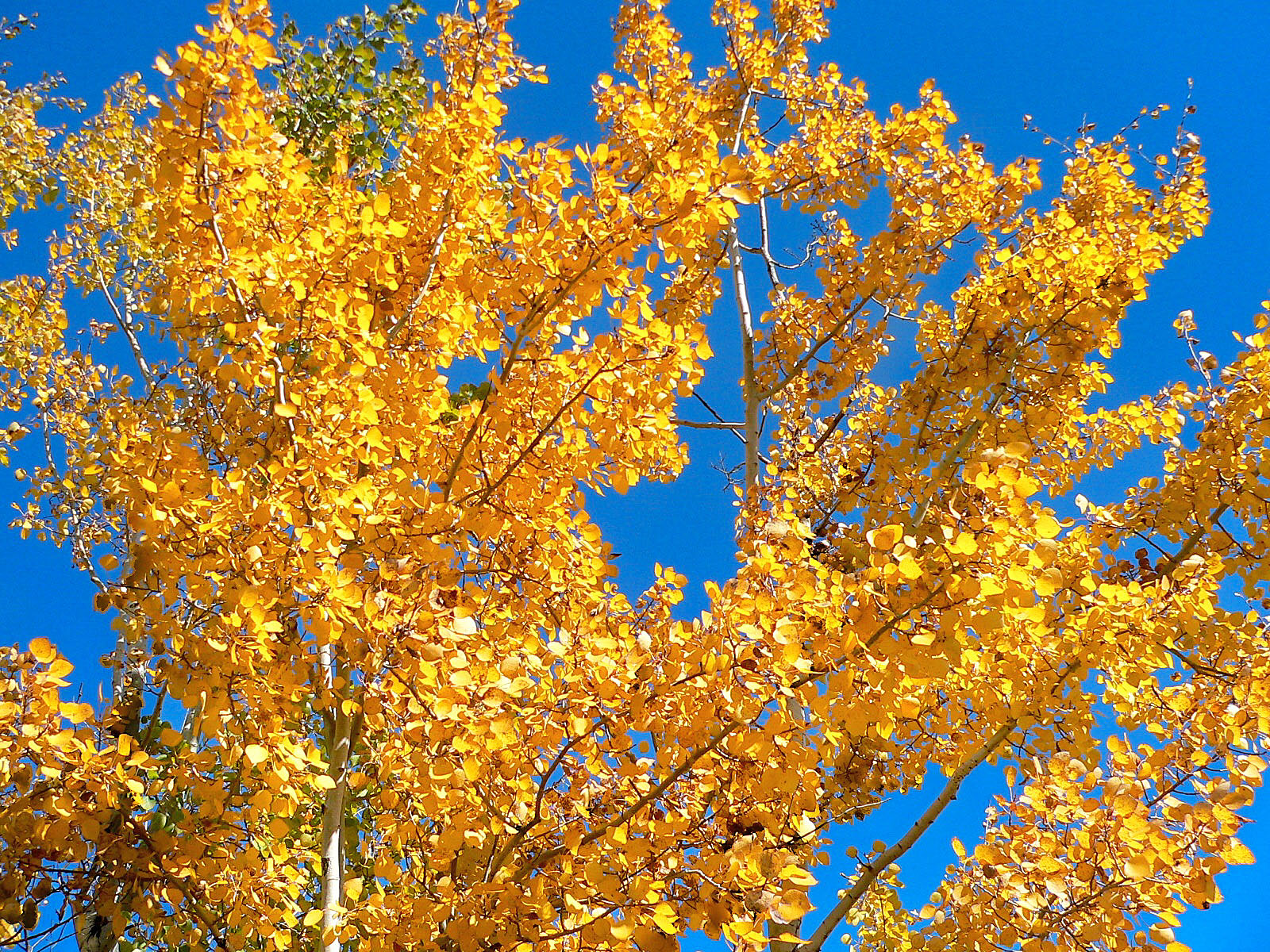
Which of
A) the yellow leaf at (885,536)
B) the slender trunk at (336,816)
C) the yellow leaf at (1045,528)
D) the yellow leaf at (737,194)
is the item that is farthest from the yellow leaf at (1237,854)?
the slender trunk at (336,816)

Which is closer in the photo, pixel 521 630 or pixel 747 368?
pixel 521 630

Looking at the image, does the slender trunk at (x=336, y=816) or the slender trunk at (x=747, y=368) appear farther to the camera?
the slender trunk at (x=747, y=368)

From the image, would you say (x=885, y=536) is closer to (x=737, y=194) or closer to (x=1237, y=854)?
(x=737, y=194)

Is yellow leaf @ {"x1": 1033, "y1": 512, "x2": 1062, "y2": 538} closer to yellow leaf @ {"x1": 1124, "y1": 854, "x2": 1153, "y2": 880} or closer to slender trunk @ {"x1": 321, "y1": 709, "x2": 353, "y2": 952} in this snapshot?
yellow leaf @ {"x1": 1124, "y1": 854, "x2": 1153, "y2": 880}

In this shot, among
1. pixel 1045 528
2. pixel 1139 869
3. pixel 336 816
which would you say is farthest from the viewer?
pixel 336 816

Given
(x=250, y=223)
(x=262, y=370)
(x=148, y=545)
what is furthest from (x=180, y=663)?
(x=250, y=223)

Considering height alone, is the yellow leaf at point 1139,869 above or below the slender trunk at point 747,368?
below

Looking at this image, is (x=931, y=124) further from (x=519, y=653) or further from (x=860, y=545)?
(x=519, y=653)

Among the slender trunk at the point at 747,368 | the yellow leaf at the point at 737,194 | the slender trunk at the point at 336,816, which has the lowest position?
the slender trunk at the point at 336,816

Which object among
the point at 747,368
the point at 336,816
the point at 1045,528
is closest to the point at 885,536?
the point at 1045,528

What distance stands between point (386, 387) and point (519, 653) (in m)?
0.86

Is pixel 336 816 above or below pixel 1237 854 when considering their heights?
above

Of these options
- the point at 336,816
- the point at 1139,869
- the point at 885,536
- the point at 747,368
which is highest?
the point at 747,368

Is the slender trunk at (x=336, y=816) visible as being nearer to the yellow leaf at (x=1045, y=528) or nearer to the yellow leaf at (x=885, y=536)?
the yellow leaf at (x=885, y=536)
